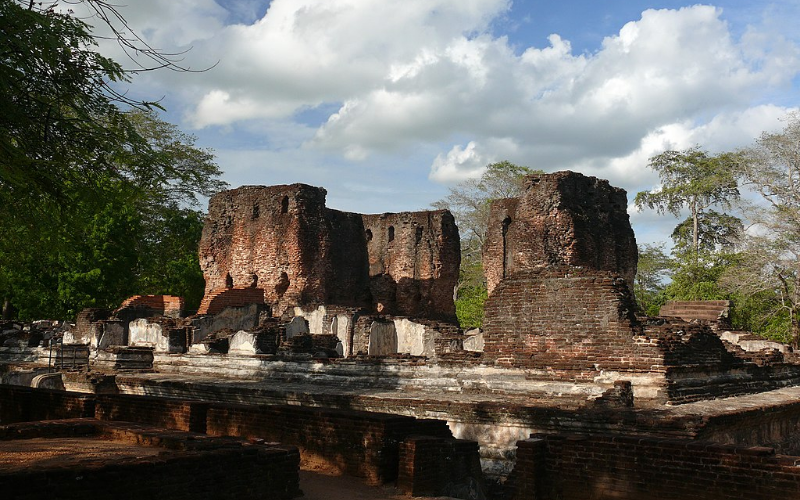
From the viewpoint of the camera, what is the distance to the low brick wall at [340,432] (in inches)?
268

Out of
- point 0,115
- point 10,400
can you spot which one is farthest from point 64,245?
point 0,115

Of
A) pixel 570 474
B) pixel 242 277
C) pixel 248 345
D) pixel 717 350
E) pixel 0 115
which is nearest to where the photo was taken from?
pixel 570 474

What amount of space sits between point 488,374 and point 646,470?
451 centimetres

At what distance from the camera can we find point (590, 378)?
9625 mm

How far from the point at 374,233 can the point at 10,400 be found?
15.6 meters

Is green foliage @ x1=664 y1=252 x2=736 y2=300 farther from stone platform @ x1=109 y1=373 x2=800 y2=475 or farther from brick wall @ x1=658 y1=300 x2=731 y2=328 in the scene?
stone platform @ x1=109 y1=373 x2=800 y2=475

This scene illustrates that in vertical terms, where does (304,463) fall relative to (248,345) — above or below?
below

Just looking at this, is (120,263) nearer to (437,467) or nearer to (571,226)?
(571,226)

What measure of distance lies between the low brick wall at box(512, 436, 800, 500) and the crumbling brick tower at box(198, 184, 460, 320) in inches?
577

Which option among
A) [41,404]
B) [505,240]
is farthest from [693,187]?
[41,404]

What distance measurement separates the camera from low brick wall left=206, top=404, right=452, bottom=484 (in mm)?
6801

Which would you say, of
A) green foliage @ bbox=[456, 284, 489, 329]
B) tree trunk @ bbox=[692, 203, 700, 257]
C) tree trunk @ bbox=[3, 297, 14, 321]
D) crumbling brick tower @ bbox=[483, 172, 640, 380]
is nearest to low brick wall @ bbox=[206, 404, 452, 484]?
crumbling brick tower @ bbox=[483, 172, 640, 380]

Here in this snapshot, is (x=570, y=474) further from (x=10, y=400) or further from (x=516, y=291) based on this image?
(x=10, y=400)

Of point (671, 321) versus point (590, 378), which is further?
point (671, 321)
